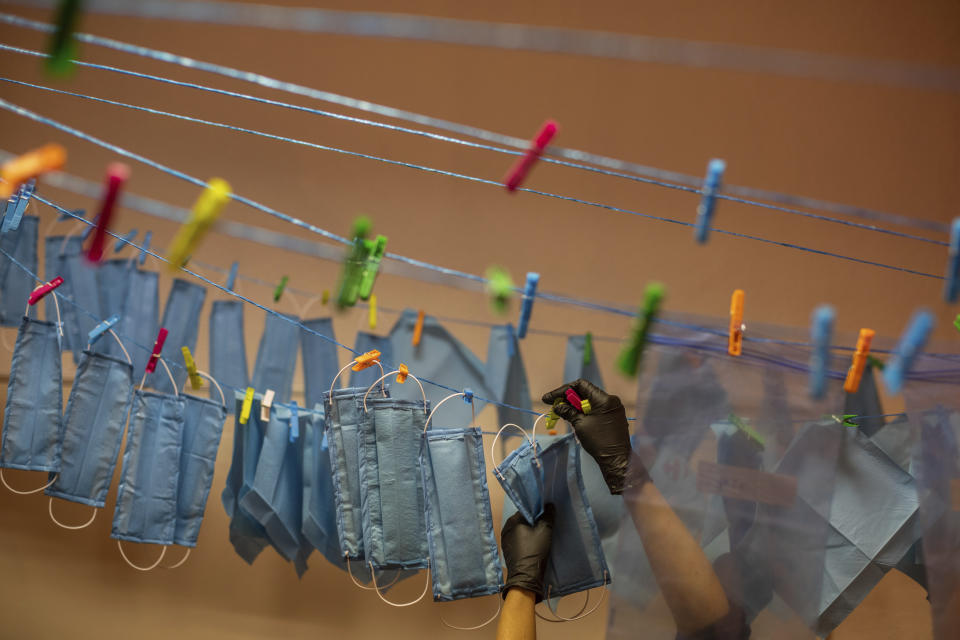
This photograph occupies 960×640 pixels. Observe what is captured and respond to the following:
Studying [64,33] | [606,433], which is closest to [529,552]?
[606,433]

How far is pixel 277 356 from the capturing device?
192 centimetres

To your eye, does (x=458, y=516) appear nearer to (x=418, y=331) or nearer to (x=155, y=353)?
(x=418, y=331)

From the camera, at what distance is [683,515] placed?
1462 millimetres

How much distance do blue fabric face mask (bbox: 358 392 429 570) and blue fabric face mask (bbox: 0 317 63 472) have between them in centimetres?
68

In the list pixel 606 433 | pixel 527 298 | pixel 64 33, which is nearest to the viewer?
pixel 64 33

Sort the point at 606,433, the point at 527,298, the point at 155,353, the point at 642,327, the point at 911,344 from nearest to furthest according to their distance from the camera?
the point at 911,344, the point at 642,327, the point at 527,298, the point at 606,433, the point at 155,353

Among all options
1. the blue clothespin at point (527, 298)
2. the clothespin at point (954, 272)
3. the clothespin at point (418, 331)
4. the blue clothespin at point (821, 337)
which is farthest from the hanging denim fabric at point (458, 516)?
the clothespin at point (954, 272)

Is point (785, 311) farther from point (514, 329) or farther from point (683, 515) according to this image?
point (683, 515)

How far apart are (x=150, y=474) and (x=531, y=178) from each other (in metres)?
1.27

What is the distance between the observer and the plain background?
226cm

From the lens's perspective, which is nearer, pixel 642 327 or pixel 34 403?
pixel 642 327

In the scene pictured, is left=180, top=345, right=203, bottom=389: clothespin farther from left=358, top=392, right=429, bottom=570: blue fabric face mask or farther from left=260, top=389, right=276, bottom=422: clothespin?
left=358, top=392, right=429, bottom=570: blue fabric face mask

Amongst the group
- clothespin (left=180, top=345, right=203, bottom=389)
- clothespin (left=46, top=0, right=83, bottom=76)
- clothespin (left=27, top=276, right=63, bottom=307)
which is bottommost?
clothespin (left=180, top=345, right=203, bottom=389)

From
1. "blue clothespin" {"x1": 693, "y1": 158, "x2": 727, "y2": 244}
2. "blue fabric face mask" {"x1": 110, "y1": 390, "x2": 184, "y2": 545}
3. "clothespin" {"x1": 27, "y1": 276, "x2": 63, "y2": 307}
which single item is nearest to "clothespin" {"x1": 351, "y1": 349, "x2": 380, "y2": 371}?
"blue fabric face mask" {"x1": 110, "y1": 390, "x2": 184, "y2": 545}
